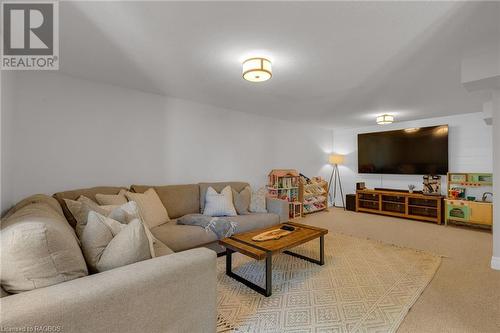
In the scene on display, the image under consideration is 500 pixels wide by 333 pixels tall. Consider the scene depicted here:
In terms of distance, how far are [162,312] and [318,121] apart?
510 centimetres

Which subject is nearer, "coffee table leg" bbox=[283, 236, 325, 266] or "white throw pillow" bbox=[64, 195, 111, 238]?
"white throw pillow" bbox=[64, 195, 111, 238]

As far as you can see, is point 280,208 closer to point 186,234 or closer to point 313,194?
point 186,234

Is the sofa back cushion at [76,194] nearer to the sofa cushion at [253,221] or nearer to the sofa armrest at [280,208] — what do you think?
the sofa cushion at [253,221]

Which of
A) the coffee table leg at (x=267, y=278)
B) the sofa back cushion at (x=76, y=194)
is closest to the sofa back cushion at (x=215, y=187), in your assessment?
the sofa back cushion at (x=76, y=194)

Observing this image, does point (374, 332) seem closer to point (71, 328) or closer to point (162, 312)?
point (162, 312)

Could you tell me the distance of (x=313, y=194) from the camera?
18.5ft

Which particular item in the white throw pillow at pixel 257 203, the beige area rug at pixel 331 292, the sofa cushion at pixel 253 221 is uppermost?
the white throw pillow at pixel 257 203

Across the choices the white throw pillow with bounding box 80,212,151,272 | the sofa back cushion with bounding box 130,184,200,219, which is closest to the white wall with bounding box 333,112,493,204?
the sofa back cushion with bounding box 130,184,200,219

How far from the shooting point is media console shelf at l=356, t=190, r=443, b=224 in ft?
15.4

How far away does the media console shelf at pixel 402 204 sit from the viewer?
4703 millimetres

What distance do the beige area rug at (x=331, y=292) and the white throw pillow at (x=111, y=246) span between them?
35.2 inches

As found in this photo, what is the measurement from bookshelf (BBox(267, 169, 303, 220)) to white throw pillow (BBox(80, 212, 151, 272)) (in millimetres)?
3644

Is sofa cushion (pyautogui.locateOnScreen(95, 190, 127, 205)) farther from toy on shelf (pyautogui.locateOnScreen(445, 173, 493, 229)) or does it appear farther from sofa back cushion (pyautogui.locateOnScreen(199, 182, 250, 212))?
toy on shelf (pyautogui.locateOnScreen(445, 173, 493, 229))

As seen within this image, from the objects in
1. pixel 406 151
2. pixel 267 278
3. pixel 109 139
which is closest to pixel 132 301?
pixel 267 278
